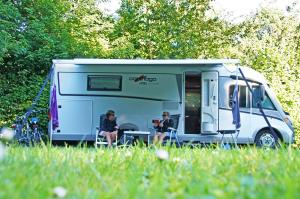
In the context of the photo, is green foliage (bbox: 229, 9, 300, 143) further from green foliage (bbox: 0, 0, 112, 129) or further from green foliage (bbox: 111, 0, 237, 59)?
green foliage (bbox: 0, 0, 112, 129)

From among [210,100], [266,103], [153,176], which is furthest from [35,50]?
[153,176]

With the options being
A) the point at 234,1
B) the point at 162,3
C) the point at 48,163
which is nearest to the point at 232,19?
the point at 234,1

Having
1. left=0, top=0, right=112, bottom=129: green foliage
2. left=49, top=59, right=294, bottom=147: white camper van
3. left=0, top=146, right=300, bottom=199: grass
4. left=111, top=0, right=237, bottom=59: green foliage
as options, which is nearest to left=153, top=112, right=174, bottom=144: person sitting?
left=49, top=59, right=294, bottom=147: white camper van

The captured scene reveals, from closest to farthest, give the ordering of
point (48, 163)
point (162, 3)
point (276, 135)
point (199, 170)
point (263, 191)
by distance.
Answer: point (263, 191)
point (199, 170)
point (48, 163)
point (276, 135)
point (162, 3)

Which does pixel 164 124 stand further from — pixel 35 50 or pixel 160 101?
pixel 35 50

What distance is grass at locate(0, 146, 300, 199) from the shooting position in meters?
1.88

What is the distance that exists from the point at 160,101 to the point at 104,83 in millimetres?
1537

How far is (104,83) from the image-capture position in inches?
500

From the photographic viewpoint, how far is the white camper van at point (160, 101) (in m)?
12.5

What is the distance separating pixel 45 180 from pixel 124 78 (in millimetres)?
10570

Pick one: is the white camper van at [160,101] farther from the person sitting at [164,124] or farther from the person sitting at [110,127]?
the person sitting at [110,127]

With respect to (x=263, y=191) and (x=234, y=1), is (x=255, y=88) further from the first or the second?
(x=263, y=191)

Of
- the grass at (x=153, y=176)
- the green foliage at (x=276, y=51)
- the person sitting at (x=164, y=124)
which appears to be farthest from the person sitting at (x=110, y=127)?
the grass at (x=153, y=176)

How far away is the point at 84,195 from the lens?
6.16 feet
